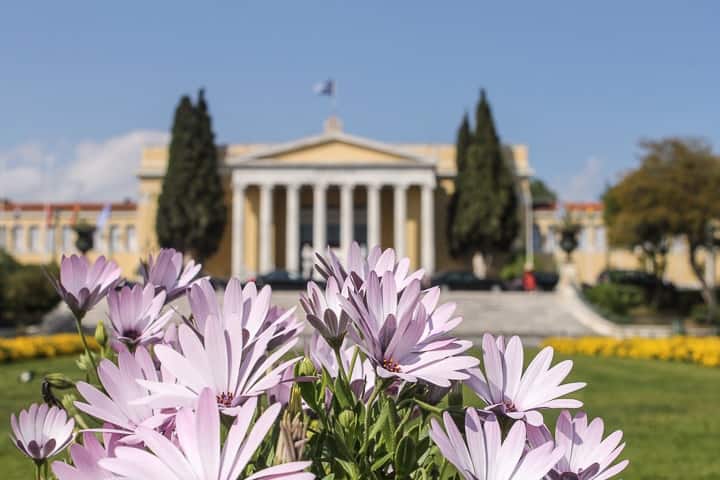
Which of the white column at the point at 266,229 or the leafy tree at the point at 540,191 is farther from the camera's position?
the leafy tree at the point at 540,191

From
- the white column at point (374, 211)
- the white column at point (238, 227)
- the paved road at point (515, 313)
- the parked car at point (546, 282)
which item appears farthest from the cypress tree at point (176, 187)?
the parked car at point (546, 282)

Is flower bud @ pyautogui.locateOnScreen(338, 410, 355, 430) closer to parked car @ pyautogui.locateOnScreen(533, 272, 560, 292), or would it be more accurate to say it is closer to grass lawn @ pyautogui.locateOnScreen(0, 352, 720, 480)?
grass lawn @ pyautogui.locateOnScreen(0, 352, 720, 480)

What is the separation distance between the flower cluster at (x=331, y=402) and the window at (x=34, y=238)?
63.0 metres

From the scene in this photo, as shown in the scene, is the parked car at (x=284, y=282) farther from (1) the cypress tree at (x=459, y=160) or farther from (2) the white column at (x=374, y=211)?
(1) the cypress tree at (x=459, y=160)

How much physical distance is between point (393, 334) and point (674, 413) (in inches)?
418

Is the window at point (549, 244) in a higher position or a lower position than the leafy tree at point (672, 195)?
lower

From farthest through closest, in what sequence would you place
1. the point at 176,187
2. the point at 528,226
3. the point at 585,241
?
1. the point at 585,241
2. the point at 528,226
3. the point at 176,187

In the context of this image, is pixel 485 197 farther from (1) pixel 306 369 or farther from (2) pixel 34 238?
(1) pixel 306 369

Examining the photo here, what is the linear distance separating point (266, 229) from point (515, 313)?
21001mm

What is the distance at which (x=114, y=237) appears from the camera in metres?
58.5

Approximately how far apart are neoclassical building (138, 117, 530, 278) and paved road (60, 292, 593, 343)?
1390cm

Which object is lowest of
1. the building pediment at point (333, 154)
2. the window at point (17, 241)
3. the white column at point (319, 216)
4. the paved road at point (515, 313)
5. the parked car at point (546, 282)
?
the paved road at point (515, 313)

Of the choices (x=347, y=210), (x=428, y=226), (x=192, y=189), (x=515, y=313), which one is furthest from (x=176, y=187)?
(x=515, y=313)

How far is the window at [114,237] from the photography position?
5828 cm
